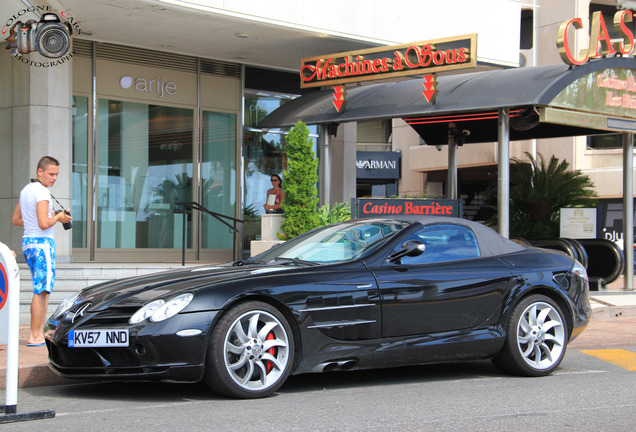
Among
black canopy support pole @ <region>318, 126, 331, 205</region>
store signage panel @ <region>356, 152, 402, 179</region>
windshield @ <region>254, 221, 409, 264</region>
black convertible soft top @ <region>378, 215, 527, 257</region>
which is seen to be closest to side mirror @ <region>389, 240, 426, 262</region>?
windshield @ <region>254, 221, 409, 264</region>

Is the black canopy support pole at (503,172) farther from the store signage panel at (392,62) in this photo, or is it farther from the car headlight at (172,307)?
the car headlight at (172,307)

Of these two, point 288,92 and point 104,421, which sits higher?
point 288,92

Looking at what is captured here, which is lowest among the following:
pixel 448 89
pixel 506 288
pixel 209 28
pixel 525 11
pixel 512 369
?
pixel 512 369

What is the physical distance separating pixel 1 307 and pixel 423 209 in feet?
28.8

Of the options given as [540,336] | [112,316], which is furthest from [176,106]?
[112,316]

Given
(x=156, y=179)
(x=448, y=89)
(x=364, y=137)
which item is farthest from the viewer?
(x=364, y=137)

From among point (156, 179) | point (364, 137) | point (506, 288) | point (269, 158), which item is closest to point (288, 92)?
point (269, 158)

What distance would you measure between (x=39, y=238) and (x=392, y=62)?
25.2ft

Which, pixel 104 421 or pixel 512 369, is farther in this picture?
pixel 512 369

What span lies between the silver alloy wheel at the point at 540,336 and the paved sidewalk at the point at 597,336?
79.7 inches

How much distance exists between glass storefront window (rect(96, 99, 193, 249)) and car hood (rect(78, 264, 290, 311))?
331 inches

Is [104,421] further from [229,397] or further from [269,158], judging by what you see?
[269,158]

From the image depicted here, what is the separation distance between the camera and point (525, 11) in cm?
2738

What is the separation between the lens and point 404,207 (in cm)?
1296
